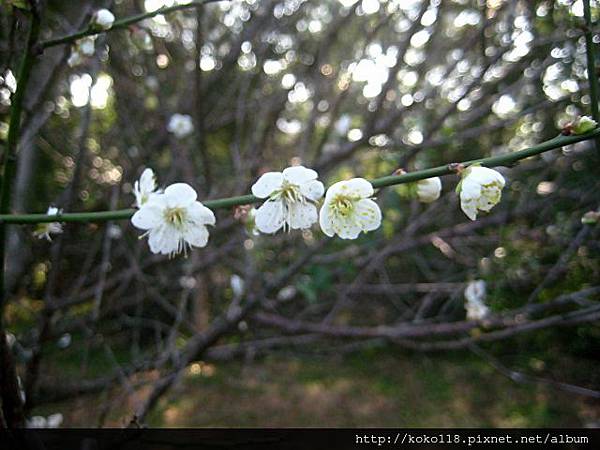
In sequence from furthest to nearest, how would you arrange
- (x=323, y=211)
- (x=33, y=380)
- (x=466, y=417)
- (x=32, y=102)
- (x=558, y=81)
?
(x=466, y=417)
(x=558, y=81)
(x=32, y=102)
(x=33, y=380)
(x=323, y=211)

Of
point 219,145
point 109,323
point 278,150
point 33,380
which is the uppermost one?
point 219,145

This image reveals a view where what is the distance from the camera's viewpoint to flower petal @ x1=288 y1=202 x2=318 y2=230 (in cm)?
94

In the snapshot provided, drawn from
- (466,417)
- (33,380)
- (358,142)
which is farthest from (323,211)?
(466,417)

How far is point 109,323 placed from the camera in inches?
138

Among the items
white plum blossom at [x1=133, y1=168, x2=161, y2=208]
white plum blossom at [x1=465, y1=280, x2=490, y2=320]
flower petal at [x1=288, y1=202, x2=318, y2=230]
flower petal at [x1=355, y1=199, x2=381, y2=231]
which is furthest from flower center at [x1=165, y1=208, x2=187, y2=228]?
white plum blossom at [x1=465, y1=280, x2=490, y2=320]

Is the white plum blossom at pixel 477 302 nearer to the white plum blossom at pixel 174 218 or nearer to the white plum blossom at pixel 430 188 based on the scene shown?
the white plum blossom at pixel 430 188

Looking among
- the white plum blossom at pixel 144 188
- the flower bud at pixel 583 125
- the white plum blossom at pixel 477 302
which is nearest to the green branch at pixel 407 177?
the flower bud at pixel 583 125

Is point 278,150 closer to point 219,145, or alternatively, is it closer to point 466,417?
point 219,145

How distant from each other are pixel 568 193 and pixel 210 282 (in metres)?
2.58

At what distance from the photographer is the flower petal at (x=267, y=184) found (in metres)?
0.84

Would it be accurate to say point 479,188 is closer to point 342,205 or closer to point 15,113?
point 342,205

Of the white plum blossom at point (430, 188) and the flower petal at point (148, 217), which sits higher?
the white plum blossom at point (430, 188)

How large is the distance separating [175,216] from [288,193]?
0.80ft

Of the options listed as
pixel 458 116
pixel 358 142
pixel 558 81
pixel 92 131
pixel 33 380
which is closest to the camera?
pixel 33 380
